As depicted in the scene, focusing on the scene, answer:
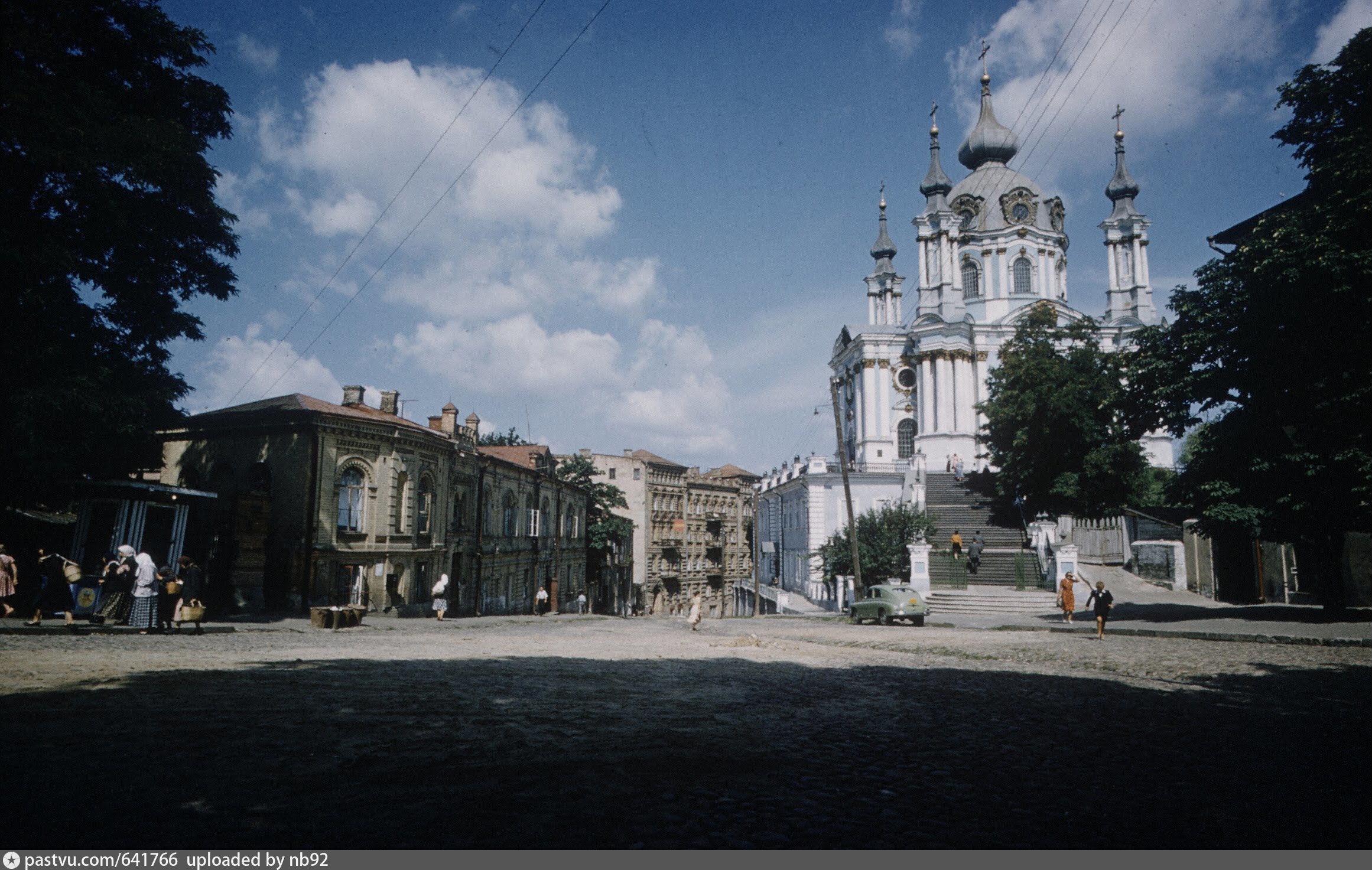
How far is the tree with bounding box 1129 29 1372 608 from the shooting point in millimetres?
16672

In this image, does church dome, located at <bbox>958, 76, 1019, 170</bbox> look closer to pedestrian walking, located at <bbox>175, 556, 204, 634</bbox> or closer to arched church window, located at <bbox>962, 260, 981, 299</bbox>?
arched church window, located at <bbox>962, 260, 981, 299</bbox>

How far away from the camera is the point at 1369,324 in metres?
16.6

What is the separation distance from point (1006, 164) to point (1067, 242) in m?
7.90

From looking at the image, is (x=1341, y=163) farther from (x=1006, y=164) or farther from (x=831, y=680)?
(x=1006, y=164)

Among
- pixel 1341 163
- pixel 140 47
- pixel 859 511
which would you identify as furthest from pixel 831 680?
pixel 859 511

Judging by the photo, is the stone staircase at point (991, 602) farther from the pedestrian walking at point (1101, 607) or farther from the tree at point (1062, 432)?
the pedestrian walking at point (1101, 607)

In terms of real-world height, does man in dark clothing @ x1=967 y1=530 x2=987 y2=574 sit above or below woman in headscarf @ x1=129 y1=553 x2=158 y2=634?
above

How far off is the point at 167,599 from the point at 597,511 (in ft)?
128

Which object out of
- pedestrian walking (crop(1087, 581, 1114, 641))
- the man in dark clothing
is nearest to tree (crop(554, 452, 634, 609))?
the man in dark clothing

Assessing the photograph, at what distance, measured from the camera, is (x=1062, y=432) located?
38000 mm

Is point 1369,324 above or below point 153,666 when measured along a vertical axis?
above

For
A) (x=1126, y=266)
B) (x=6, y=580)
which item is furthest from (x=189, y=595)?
(x=1126, y=266)

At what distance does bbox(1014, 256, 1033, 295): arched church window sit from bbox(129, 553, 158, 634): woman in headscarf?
57.1m

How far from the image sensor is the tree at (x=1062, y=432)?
3681 centimetres
